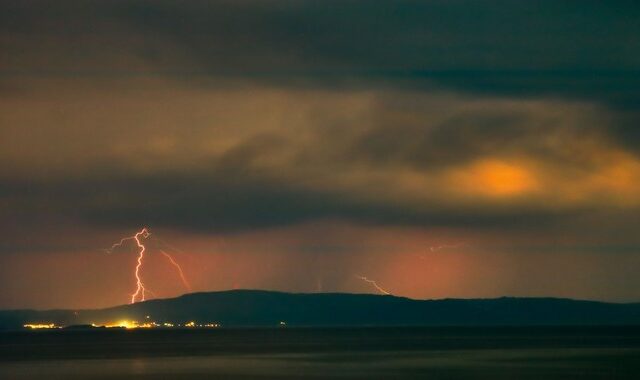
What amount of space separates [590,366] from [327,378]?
23.3m

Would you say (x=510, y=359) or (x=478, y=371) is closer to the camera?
(x=478, y=371)

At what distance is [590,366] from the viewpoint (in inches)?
3142

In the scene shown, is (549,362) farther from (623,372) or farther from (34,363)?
(34,363)

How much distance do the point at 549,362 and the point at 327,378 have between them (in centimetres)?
2623

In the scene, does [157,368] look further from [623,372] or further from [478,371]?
[623,372]

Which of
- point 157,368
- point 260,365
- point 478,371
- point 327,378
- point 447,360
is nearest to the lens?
point 327,378

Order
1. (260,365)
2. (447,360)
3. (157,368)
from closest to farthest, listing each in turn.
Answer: (157,368) < (260,365) < (447,360)

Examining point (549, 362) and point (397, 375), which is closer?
point (397, 375)

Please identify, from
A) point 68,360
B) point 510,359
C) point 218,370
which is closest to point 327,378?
point 218,370

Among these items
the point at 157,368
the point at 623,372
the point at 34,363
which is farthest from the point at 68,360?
the point at 623,372

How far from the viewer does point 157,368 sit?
79.3 m

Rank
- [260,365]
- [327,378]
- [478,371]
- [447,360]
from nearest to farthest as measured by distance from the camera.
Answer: [327,378]
[478,371]
[260,365]
[447,360]

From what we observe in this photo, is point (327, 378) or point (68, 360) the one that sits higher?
point (68, 360)

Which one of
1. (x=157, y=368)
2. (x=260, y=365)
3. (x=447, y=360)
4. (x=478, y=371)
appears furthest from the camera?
(x=447, y=360)
